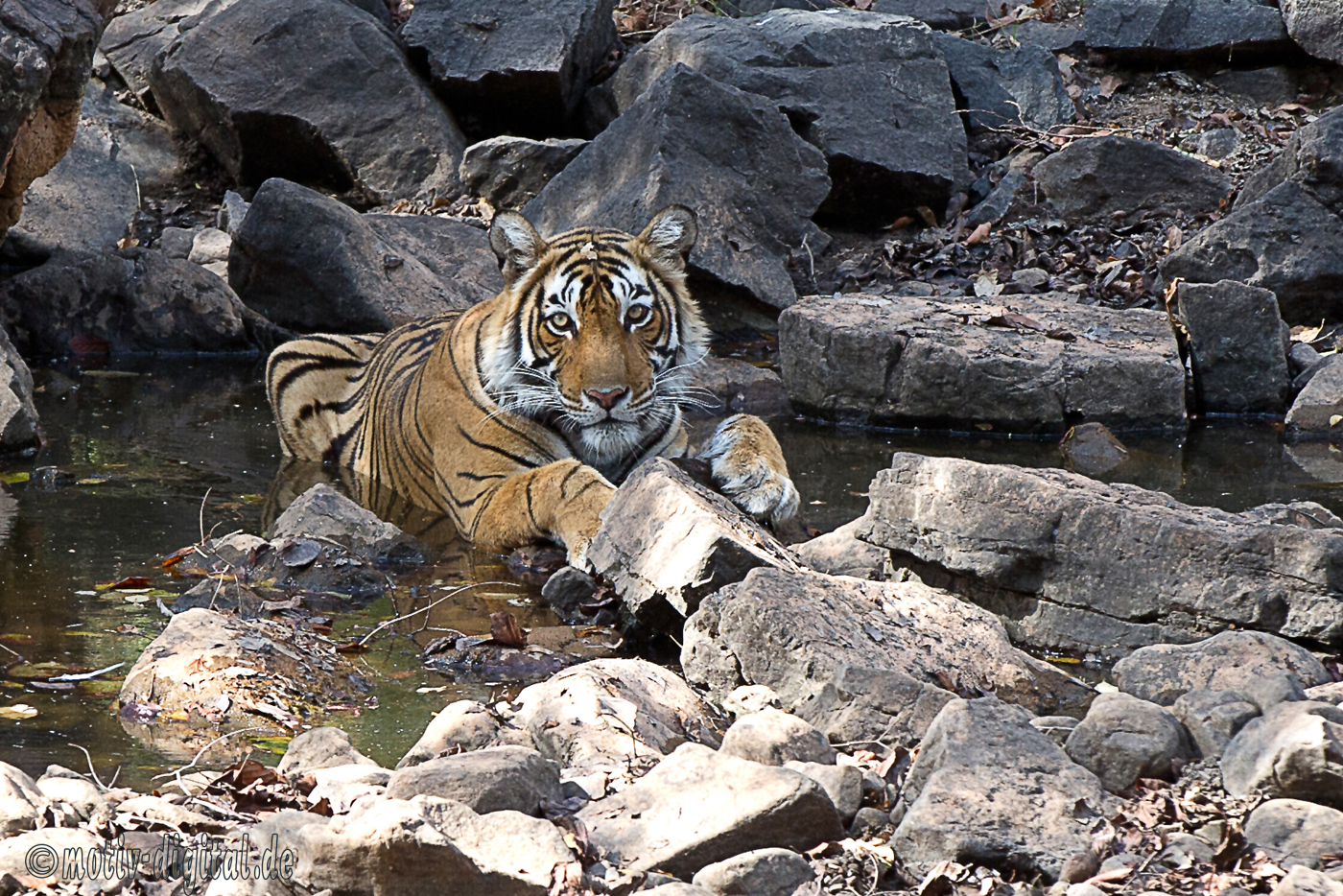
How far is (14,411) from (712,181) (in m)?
5.20

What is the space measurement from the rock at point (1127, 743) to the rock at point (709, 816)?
614 millimetres

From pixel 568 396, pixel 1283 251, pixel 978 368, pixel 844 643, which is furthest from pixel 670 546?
pixel 1283 251

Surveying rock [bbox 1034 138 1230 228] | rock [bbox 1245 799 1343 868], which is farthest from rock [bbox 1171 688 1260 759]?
rock [bbox 1034 138 1230 228]

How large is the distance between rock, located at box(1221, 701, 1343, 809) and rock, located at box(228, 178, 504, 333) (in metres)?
7.58

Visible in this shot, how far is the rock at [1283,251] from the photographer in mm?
9031

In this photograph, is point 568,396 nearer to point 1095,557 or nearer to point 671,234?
point 671,234

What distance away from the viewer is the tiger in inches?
211

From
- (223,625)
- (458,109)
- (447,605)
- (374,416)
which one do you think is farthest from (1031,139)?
(223,625)

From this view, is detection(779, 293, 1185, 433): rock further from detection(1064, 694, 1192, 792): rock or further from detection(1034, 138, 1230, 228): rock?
detection(1064, 694, 1192, 792): rock

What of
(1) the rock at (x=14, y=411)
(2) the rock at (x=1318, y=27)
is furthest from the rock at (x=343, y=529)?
(2) the rock at (x=1318, y=27)

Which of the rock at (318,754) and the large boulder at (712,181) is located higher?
the rock at (318,754)

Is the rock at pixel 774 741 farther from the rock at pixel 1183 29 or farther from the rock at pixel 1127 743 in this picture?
the rock at pixel 1183 29

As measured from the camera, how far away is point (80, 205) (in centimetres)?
1059

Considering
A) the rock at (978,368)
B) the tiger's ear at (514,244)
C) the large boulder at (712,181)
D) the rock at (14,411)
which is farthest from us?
the large boulder at (712,181)
